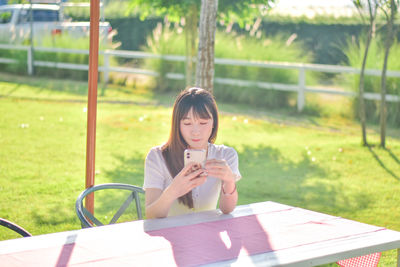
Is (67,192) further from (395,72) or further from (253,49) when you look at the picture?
(253,49)

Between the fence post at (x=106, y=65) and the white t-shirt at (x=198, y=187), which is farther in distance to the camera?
the fence post at (x=106, y=65)

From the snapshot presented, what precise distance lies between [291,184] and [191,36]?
6.74 meters

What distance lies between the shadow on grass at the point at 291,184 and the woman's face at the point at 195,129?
313 cm

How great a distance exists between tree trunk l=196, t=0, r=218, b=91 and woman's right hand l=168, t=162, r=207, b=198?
4708 mm

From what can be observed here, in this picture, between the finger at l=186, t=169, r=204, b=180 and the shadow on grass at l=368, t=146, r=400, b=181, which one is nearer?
the finger at l=186, t=169, r=204, b=180

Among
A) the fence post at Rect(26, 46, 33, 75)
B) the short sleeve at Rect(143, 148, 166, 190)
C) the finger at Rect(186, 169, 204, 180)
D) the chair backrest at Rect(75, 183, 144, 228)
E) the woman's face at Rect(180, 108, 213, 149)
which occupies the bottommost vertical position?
the fence post at Rect(26, 46, 33, 75)


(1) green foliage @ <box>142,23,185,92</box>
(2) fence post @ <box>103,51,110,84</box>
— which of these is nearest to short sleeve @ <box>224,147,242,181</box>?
(1) green foliage @ <box>142,23,185,92</box>

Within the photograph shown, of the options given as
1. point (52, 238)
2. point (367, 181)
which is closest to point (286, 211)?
point (52, 238)

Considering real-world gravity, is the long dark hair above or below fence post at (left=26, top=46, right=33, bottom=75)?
above

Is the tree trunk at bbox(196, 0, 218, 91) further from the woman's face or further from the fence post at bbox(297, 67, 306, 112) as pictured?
the fence post at bbox(297, 67, 306, 112)

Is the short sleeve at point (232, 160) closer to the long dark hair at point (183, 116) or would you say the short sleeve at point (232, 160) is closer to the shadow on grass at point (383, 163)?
the long dark hair at point (183, 116)

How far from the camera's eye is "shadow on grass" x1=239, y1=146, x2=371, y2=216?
19.8 feet

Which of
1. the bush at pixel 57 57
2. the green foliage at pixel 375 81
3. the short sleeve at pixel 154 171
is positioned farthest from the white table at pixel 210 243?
the bush at pixel 57 57

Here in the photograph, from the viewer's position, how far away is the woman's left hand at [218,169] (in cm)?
275
